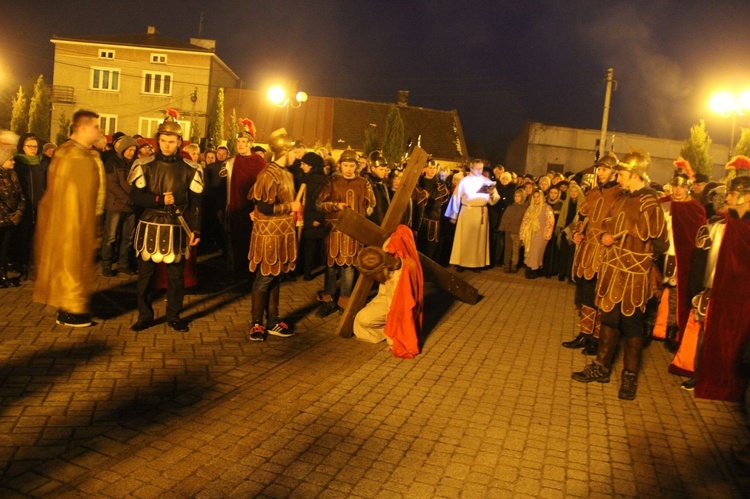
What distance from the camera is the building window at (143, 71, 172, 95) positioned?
171ft

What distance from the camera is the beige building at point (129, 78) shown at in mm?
51531

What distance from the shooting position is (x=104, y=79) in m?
52.0

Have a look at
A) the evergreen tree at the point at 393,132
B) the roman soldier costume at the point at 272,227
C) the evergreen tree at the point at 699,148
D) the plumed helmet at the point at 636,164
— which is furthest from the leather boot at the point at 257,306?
the evergreen tree at the point at 393,132

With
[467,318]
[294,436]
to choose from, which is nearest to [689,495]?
[294,436]

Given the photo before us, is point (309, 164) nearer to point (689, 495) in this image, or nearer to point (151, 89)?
point (689, 495)

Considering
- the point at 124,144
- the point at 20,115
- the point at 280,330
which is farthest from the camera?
the point at 20,115

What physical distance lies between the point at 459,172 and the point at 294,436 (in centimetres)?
1182

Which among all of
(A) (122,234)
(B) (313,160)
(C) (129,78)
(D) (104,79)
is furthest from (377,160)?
(D) (104,79)

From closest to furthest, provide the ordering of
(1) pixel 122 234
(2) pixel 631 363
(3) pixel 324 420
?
(3) pixel 324 420 → (2) pixel 631 363 → (1) pixel 122 234

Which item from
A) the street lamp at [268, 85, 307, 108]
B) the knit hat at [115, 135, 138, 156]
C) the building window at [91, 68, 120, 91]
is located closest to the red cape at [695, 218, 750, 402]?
the knit hat at [115, 135, 138, 156]

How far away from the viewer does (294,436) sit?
4754 mm

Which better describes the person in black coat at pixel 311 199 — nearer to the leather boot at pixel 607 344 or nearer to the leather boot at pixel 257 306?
the leather boot at pixel 257 306

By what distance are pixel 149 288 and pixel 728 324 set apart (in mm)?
5713

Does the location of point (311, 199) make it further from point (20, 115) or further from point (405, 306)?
point (20, 115)
